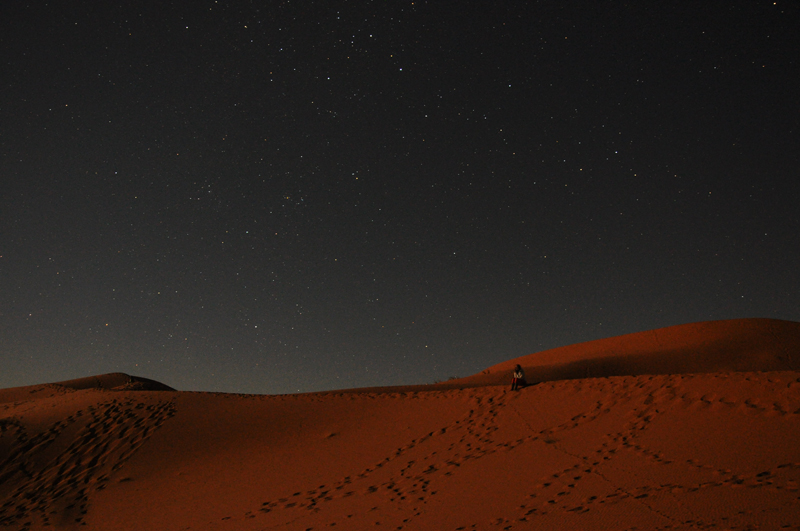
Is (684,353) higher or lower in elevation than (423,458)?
higher

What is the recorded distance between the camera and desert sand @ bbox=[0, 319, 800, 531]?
6.02 metres

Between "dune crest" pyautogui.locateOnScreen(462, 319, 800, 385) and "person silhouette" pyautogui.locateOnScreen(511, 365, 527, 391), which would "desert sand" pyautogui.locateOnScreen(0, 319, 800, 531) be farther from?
"dune crest" pyautogui.locateOnScreen(462, 319, 800, 385)

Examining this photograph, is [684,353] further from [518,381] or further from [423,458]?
[423,458]

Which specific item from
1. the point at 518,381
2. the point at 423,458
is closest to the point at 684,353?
the point at 518,381

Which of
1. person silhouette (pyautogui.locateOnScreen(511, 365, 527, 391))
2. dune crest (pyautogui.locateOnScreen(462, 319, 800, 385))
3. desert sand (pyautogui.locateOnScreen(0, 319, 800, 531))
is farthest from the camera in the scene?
dune crest (pyautogui.locateOnScreen(462, 319, 800, 385))

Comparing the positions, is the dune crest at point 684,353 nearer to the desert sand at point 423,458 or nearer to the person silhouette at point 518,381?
the person silhouette at point 518,381

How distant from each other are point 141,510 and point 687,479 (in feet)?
34.9

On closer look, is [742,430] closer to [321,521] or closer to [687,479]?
[687,479]

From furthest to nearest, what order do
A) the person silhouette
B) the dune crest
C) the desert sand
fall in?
the dune crest < the person silhouette < the desert sand

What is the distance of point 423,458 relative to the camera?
1005 centimetres

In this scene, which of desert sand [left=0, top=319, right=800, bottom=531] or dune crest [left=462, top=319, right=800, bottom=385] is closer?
desert sand [left=0, top=319, right=800, bottom=531]

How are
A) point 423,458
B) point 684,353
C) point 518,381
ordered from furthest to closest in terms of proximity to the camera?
point 684,353 → point 518,381 → point 423,458

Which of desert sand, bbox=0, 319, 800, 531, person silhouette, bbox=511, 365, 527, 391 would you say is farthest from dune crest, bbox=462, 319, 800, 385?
desert sand, bbox=0, 319, 800, 531

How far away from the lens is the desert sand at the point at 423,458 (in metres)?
6.02
